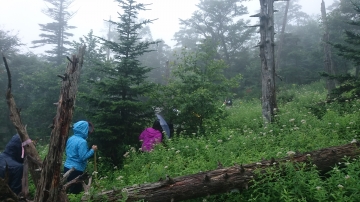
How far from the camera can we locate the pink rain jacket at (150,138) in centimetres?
788

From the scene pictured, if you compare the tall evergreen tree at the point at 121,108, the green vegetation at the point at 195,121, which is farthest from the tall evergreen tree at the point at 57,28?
the tall evergreen tree at the point at 121,108

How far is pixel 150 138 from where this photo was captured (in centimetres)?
817

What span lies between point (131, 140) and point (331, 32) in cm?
1989

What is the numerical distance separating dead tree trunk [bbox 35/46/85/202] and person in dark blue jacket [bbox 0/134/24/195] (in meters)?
1.95

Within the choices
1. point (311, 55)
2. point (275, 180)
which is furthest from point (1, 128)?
point (311, 55)

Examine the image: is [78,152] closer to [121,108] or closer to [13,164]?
[13,164]

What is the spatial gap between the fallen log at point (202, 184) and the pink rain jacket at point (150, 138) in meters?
3.16

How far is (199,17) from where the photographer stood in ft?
92.2

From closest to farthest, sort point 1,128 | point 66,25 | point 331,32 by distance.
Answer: point 1,128
point 331,32
point 66,25

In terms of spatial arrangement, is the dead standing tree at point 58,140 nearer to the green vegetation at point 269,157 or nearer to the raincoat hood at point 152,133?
the green vegetation at point 269,157

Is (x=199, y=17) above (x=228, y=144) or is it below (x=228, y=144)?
above

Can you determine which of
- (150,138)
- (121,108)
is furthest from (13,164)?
(121,108)

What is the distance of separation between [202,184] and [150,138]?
12.5 ft

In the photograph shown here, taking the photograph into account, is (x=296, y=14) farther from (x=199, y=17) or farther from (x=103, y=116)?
(x=103, y=116)
